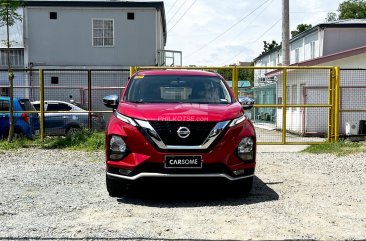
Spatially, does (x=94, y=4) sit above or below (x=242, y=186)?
above

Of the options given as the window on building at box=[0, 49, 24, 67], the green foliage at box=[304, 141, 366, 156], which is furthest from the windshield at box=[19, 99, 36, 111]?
the window on building at box=[0, 49, 24, 67]

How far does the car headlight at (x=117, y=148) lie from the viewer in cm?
619

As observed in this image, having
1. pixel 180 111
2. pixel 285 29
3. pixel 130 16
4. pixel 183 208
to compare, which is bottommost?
pixel 183 208

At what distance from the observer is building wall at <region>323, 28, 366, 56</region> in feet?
90.4

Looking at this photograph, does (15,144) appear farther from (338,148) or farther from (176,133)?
(338,148)

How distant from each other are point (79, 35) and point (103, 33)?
1339 mm

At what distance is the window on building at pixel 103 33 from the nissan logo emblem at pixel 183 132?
21.2 m

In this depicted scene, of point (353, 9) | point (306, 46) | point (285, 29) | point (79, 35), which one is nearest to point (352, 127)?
point (285, 29)

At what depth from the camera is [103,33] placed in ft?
87.0

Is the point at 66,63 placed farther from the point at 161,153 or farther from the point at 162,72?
the point at 161,153

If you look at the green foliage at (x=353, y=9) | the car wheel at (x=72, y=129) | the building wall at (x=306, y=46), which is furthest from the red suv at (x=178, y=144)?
the green foliage at (x=353, y=9)

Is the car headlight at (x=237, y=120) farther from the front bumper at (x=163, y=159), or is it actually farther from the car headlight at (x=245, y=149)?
the car headlight at (x=245, y=149)

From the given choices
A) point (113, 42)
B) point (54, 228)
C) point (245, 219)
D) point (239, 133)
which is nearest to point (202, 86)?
point (239, 133)

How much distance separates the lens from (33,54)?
26.3 meters
